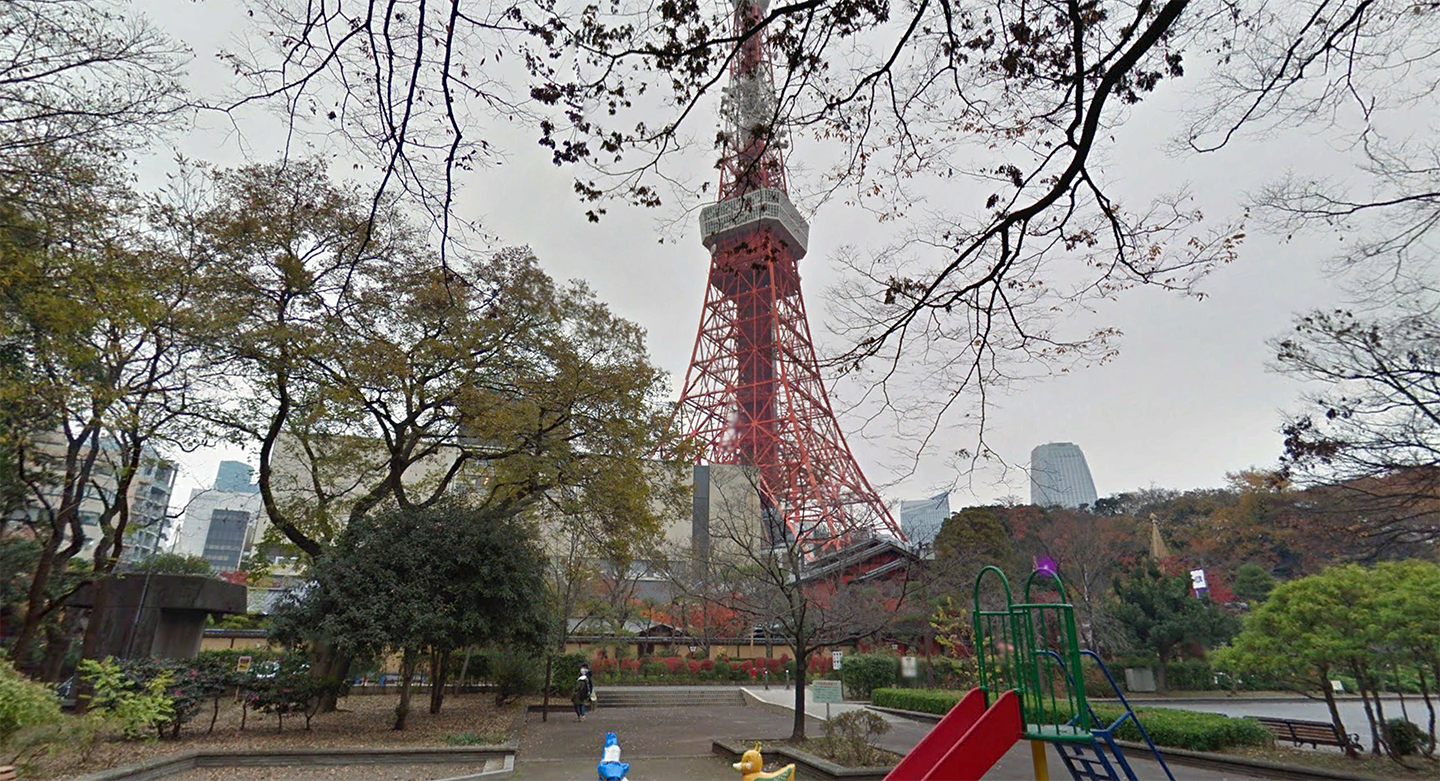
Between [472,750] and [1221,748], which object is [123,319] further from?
[1221,748]

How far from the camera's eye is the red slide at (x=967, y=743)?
4.00 meters

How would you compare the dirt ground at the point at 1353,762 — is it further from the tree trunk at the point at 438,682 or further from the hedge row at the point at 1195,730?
the tree trunk at the point at 438,682

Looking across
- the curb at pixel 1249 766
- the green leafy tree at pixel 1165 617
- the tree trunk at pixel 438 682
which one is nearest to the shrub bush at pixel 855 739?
the curb at pixel 1249 766

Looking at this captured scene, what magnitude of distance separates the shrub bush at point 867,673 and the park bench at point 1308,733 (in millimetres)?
9641

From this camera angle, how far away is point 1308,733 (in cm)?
1068

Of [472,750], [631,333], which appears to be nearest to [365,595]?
[472,750]

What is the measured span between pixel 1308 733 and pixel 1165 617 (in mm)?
12078

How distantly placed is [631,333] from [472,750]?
777 cm

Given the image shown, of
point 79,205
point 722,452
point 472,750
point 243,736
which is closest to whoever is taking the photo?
point 79,205

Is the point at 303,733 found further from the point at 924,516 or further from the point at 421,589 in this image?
the point at 924,516

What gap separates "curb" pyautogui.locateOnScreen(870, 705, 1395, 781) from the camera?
8102 mm

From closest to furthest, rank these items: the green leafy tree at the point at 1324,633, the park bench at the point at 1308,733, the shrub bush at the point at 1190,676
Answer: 1. the green leafy tree at the point at 1324,633
2. the park bench at the point at 1308,733
3. the shrub bush at the point at 1190,676

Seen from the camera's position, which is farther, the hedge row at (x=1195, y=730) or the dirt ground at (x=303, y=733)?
the hedge row at (x=1195, y=730)

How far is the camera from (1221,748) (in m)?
10.0
